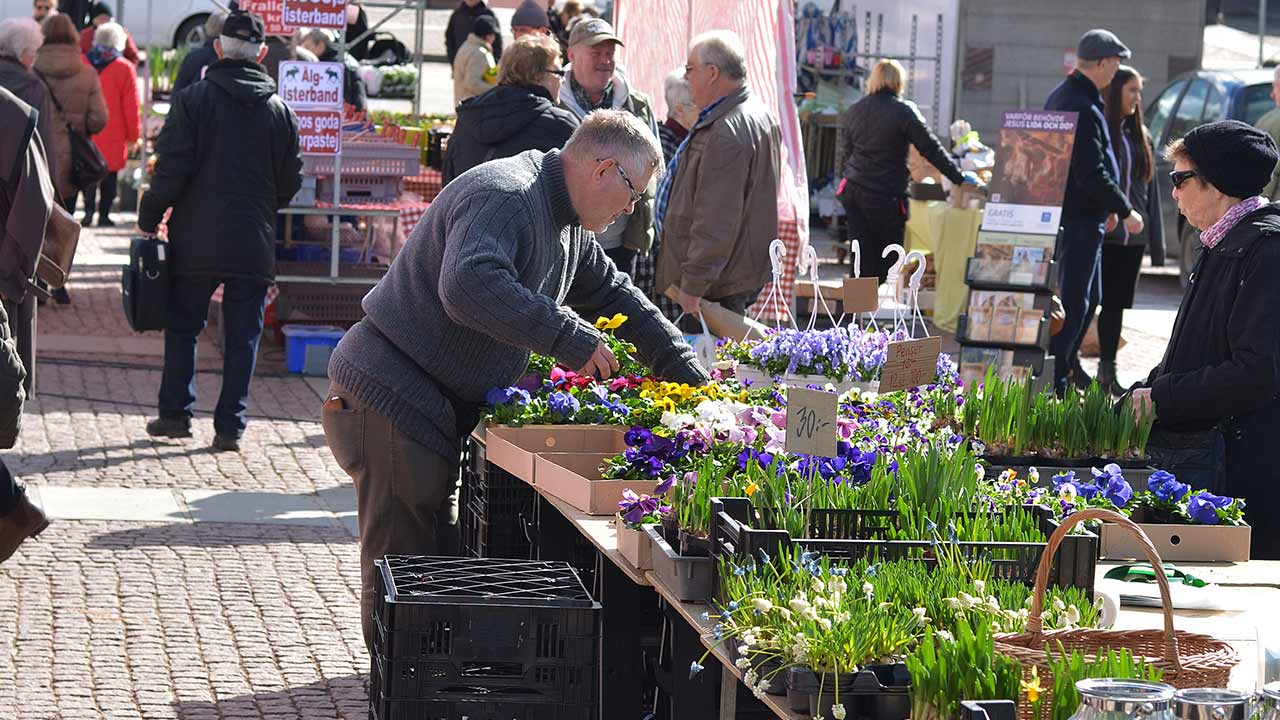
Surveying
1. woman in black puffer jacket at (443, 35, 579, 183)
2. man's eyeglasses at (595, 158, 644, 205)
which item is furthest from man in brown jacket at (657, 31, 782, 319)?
man's eyeglasses at (595, 158, 644, 205)

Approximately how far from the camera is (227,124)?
9125 millimetres

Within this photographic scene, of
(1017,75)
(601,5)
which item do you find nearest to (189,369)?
(1017,75)

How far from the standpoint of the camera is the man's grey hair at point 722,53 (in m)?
8.34

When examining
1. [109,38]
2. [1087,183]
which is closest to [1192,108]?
[1087,183]

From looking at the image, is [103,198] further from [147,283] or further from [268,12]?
[147,283]

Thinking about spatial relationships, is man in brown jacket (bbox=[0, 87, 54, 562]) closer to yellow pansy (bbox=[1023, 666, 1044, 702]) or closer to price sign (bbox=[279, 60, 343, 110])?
price sign (bbox=[279, 60, 343, 110])

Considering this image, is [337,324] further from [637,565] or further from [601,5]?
[601,5]

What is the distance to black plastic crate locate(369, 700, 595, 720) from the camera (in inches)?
157

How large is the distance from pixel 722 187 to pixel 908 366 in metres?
3.08

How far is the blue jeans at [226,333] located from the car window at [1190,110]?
383 inches

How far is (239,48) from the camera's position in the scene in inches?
360

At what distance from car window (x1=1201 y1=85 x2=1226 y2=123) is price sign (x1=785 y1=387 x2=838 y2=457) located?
12680mm

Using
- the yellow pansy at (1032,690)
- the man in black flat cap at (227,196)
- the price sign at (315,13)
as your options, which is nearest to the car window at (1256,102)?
the price sign at (315,13)

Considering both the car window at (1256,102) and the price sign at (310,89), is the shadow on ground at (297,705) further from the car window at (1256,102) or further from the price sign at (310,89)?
the car window at (1256,102)
